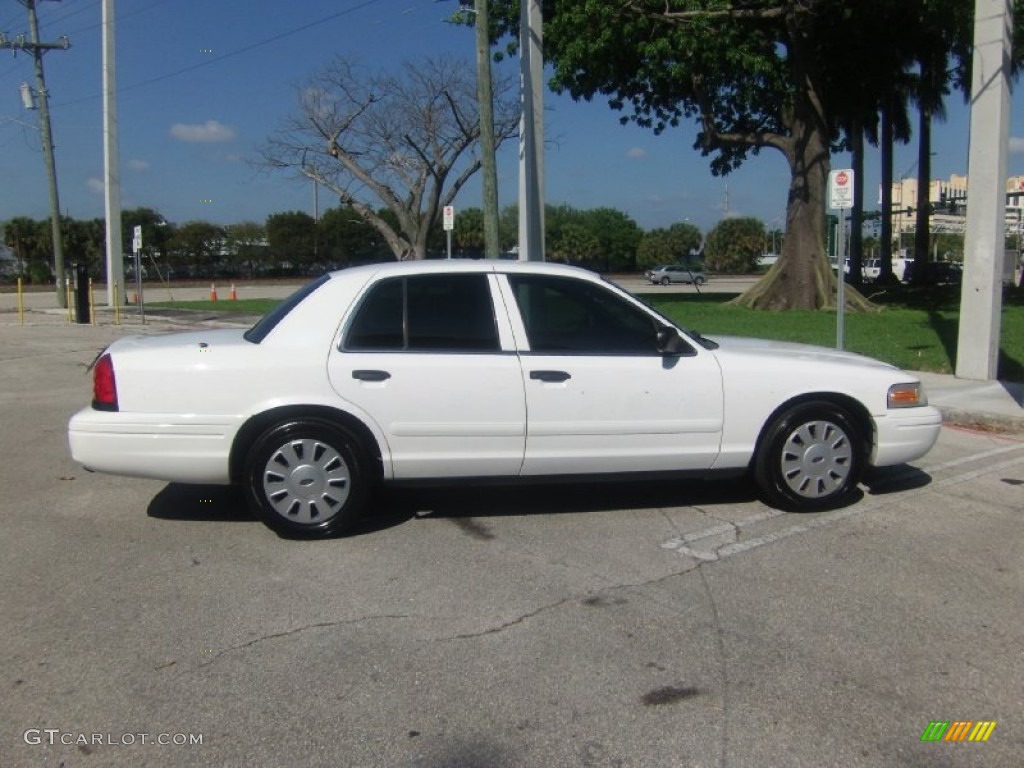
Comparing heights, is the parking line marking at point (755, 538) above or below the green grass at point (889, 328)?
below

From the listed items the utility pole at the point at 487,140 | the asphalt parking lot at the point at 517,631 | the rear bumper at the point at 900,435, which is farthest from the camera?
the utility pole at the point at 487,140

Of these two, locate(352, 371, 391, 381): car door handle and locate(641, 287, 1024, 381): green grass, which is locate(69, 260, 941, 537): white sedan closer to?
locate(352, 371, 391, 381): car door handle

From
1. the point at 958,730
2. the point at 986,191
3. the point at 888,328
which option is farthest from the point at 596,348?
the point at 888,328

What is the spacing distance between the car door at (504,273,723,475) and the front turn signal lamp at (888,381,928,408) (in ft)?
3.89

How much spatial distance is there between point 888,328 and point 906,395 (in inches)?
518

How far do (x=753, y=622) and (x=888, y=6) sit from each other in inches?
838

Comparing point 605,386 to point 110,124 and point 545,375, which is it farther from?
point 110,124

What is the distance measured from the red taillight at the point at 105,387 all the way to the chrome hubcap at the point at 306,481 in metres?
0.97

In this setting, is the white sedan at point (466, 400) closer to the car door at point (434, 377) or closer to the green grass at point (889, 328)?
the car door at point (434, 377)

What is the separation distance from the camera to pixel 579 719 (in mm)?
3369

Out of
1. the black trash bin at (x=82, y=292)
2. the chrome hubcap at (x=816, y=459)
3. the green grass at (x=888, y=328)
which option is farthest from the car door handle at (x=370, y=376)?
the black trash bin at (x=82, y=292)

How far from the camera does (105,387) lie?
5340 millimetres

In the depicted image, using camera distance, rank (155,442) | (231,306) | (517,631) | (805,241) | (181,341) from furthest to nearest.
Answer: (231,306) < (805,241) < (181,341) < (155,442) < (517,631)

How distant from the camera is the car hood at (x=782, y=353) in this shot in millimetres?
5844
